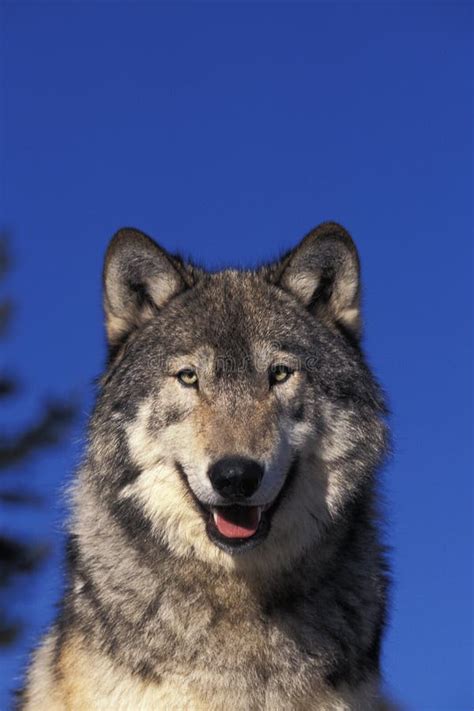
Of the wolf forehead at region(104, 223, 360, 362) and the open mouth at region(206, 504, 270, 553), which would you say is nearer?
the open mouth at region(206, 504, 270, 553)

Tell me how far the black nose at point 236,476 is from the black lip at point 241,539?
9cm

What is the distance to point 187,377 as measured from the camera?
5910mm

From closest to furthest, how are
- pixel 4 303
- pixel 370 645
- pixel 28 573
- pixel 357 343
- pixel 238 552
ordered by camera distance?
pixel 238 552 < pixel 370 645 < pixel 357 343 < pixel 28 573 < pixel 4 303

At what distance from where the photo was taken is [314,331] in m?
6.29

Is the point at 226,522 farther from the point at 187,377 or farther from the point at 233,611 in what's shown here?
the point at 187,377

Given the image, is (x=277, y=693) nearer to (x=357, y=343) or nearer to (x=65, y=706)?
(x=65, y=706)

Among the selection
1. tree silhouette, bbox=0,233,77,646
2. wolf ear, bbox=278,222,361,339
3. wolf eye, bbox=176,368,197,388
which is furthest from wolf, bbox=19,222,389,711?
tree silhouette, bbox=0,233,77,646

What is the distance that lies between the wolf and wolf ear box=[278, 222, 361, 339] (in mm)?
116

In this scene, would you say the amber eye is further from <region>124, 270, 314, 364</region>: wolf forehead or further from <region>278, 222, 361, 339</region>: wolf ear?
<region>278, 222, 361, 339</region>: wolf ear

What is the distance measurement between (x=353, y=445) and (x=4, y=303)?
671 inches

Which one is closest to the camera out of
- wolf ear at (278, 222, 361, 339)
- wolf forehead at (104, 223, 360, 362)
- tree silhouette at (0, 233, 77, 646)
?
wolf forehead at (104, 223, 360, 362)

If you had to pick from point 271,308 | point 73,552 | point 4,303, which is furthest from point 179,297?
point 4,303

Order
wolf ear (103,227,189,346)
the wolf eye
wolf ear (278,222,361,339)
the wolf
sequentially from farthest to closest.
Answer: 1. wolf ear (278,222,361,339)
2. wolf ear (103,227,189,346)
3. the wolf eye
4. the wolf

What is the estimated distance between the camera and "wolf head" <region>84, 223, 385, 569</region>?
5.69 metres
